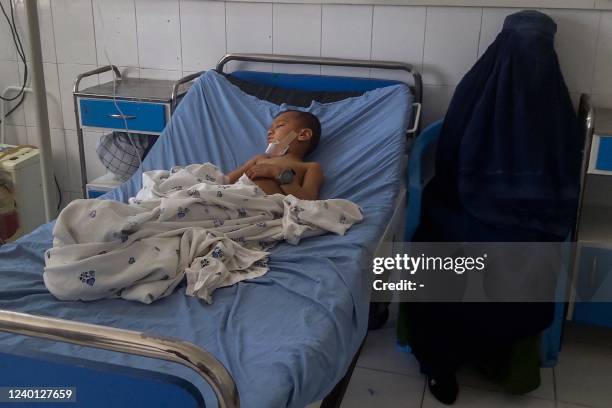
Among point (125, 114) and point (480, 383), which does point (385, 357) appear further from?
point (125, 114)

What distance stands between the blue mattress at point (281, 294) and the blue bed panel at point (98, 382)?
6 cm

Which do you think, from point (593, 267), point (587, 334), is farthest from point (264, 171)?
point (587, 334)

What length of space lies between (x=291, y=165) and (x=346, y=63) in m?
0.67

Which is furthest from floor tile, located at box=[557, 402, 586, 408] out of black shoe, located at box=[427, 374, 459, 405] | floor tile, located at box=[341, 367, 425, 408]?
floor tile, located at box=[341, 367, 425, 408]

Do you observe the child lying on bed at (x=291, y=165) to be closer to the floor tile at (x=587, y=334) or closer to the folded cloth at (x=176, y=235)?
the folded cloth at (x=176, y=235)

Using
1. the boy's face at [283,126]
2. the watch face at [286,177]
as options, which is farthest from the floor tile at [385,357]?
the boy's face at [283,126]

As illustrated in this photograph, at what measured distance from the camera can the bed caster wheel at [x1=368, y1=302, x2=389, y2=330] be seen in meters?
2.60

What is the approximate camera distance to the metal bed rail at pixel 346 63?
2.63 metres

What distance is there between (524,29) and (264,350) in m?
1.50

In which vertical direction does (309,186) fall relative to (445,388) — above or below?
above

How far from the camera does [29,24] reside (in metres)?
2.20

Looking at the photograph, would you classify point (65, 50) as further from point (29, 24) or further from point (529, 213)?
point (529, 213)

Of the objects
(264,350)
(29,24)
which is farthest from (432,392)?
(29,24)

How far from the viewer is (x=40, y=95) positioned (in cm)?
229
